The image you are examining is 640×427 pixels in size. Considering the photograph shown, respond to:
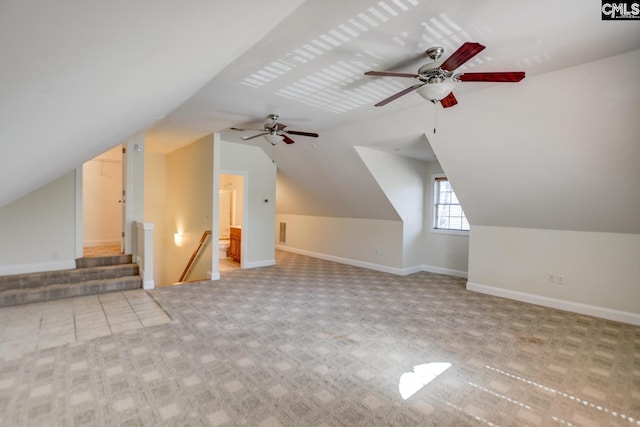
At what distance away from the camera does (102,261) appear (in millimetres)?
5559

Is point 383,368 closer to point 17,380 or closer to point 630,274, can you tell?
point 17,380

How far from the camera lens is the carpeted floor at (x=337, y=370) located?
2.27m

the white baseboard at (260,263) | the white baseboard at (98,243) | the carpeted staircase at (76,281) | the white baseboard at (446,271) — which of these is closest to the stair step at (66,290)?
the carpeted staircase at (76,281)

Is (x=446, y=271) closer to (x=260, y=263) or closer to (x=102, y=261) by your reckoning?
(x=260, y=263)

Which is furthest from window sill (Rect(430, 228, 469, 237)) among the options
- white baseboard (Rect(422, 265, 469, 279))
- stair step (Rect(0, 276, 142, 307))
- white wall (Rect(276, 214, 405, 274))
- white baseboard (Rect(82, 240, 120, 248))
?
white baseboard (Rect(82, 240, 120, 248))

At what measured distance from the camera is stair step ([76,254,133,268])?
211 inches

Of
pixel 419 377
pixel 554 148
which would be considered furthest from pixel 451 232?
pixel 419 377

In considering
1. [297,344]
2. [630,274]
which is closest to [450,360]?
[297,344]

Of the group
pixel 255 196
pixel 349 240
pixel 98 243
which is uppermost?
pixel 255 196

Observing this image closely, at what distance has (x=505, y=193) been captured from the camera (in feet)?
15.4

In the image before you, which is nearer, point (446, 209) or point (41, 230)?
point (41, 230)

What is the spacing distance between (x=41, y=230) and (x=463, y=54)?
20.7 feet

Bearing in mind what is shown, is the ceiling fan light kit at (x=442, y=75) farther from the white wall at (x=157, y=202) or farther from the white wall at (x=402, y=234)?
the white wall at (x=157, y=202)

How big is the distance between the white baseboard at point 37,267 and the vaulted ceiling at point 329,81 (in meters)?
2.17
